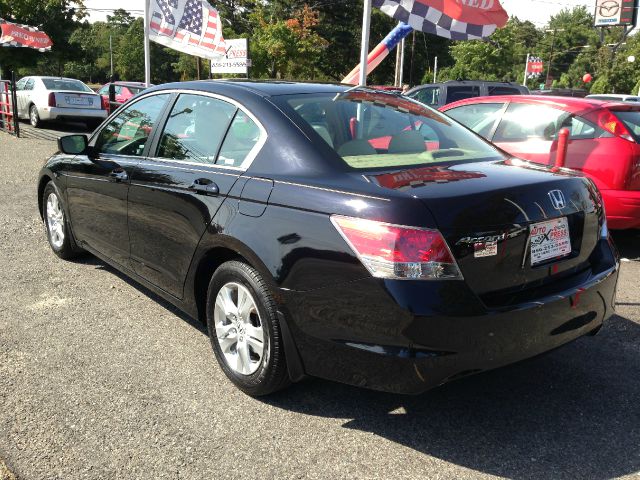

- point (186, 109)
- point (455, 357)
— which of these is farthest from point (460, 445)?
point (186, 109)

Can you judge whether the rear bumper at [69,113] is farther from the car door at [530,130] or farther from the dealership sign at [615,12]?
the dealership sign at [615,12]

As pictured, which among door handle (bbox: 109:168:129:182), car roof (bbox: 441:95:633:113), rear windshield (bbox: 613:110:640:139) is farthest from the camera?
car roof (bbox: 441:95:633:113)

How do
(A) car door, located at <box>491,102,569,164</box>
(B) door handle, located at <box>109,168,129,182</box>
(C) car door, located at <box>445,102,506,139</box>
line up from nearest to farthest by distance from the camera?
1. (B) door handle, located at <box>109,168,129,182</box>
2. (A) car door, located at <box>491,102,569,164</box>
3. (C) car door, located at <box>445,102,506,139</box>

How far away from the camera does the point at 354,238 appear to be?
251 centimetres

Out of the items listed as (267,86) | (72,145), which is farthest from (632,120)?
(72,145)

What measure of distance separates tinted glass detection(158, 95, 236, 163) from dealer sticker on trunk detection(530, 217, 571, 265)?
1.75 metres

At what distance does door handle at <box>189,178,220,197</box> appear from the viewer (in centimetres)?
319

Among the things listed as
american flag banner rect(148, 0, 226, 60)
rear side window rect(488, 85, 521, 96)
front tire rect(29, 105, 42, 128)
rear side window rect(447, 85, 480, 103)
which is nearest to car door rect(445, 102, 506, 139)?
rear side window rect(447, 85, 480, 103)

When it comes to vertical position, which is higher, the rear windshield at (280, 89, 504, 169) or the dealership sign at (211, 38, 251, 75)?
the dealership sign at (211, 38, 251, 75)

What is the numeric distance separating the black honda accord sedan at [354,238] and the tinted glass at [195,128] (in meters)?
0.01

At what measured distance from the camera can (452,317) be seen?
241 cm

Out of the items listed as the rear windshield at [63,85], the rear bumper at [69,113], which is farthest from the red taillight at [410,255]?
the rear windshield at [63,85]

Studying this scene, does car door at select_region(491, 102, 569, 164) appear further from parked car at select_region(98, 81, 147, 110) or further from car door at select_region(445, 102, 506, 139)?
parked car at select_region(98, 81, 147, 110)

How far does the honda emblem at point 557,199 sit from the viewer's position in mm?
2777
